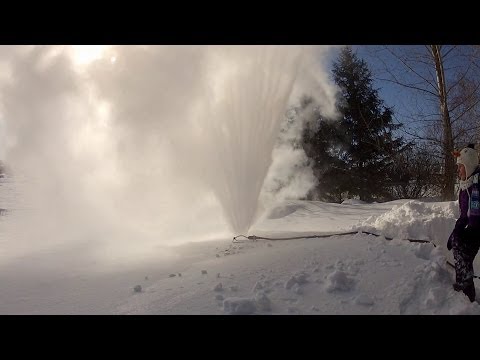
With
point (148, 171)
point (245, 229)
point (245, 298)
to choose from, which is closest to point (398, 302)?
point (245, 298)

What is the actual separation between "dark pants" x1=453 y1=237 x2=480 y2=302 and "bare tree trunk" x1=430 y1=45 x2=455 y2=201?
27.5ft

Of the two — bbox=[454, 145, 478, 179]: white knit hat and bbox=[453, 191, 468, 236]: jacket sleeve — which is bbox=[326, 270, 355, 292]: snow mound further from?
bbox=[454, 145, 478, 179]: white knit hat

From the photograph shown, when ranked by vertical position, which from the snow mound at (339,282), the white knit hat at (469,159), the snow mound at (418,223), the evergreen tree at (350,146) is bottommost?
the snow mound at (339,282)

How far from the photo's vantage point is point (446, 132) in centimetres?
1112

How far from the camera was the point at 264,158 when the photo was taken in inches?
314

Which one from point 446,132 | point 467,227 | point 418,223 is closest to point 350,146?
point 446,132

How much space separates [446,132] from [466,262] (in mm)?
8804

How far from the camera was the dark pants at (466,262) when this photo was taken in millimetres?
3723

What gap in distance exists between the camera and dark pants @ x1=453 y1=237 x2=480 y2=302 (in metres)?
3.72

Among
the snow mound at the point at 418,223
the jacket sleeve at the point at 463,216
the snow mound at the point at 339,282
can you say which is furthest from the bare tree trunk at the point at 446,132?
the snow mound at the point at 339,282

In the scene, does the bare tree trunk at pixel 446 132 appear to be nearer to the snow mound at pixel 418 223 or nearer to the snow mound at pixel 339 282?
the snow mound at pixel 418 223

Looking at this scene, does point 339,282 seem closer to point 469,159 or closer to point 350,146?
point 469,159

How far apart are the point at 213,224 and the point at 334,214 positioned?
485 cm
